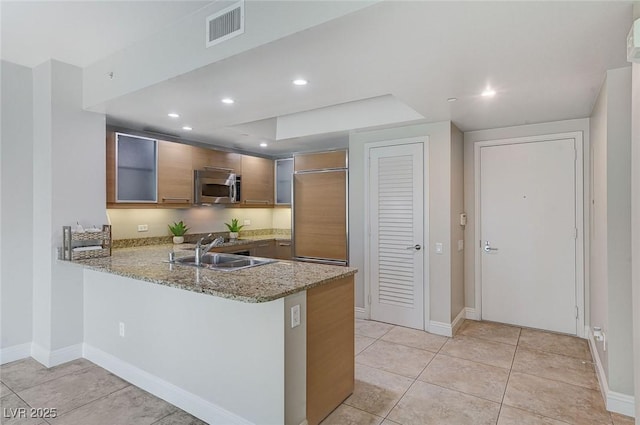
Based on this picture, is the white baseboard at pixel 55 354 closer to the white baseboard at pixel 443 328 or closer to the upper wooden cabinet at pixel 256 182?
the upper wooden cabinet at pixel 256 182

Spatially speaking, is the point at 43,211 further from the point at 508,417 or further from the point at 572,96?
the point at 572,96

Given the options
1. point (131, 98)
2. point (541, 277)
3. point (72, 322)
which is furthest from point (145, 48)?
point (541, 277)

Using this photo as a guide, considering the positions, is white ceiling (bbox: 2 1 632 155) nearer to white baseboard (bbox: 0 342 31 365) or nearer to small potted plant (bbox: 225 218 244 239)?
small potted plant (bbox: 225 218 244 239)

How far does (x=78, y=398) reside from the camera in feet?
8.35

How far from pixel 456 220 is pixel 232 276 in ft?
9.12

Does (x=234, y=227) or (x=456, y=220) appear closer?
(x=456, y=220)

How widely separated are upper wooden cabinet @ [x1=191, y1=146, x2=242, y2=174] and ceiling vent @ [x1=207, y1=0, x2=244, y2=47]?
2598mm

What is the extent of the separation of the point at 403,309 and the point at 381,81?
2700 mm

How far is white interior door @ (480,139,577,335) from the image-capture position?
12.5ft

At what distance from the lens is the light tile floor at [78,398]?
7.53 ft

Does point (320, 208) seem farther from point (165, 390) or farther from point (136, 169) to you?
point (165, 390)

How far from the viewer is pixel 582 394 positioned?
102 inches

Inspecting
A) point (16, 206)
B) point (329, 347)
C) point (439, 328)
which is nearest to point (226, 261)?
point (329, 347)

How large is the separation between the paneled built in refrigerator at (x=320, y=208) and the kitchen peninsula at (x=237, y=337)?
5.98 feet
